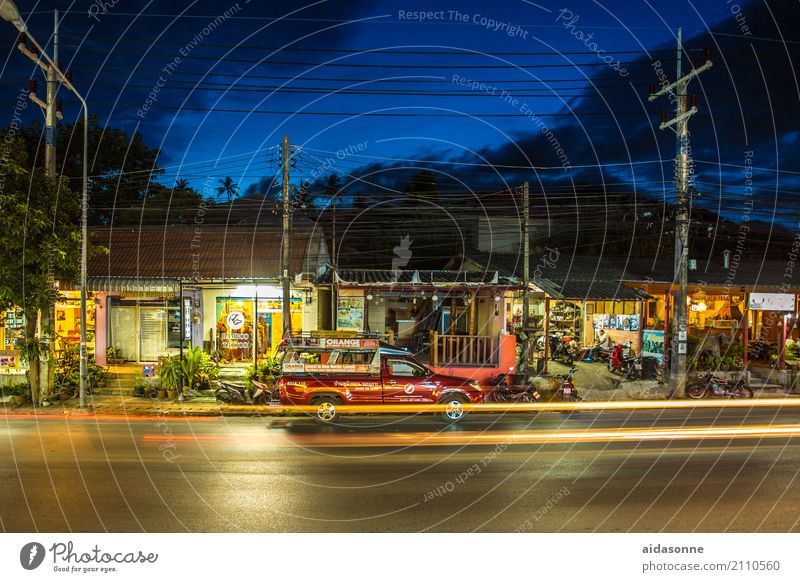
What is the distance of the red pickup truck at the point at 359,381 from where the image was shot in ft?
40.6

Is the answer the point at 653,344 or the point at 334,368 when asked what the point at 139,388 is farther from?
the point at 653,344

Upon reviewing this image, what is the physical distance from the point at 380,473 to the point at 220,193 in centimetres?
5527

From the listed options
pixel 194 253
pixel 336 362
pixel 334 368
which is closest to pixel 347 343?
pixel 336 362

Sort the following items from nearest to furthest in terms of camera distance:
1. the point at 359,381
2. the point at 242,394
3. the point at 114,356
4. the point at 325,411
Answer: the point at 325,411 → the point at 359,381 → the point at 242,394 → the point at 114,356

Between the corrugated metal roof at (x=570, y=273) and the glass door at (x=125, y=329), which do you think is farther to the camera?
the glass door at (x=125, y=329)

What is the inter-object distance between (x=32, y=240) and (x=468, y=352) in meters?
13.3

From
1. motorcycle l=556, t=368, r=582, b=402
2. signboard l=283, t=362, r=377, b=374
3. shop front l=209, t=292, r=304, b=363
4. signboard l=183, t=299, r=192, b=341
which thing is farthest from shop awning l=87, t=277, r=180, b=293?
motorcycle l=556, t=368, r=582, b=402

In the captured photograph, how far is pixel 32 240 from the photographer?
12.9 metres

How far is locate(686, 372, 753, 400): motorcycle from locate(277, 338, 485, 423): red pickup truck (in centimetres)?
823

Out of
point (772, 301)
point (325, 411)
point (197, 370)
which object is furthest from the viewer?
point (772, 301)

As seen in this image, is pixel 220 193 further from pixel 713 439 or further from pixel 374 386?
pixel 713 439

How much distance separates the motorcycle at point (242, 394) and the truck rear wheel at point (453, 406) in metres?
4.91

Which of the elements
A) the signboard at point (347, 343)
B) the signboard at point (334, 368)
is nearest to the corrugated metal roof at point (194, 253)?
the signboard at point (347, 343)
